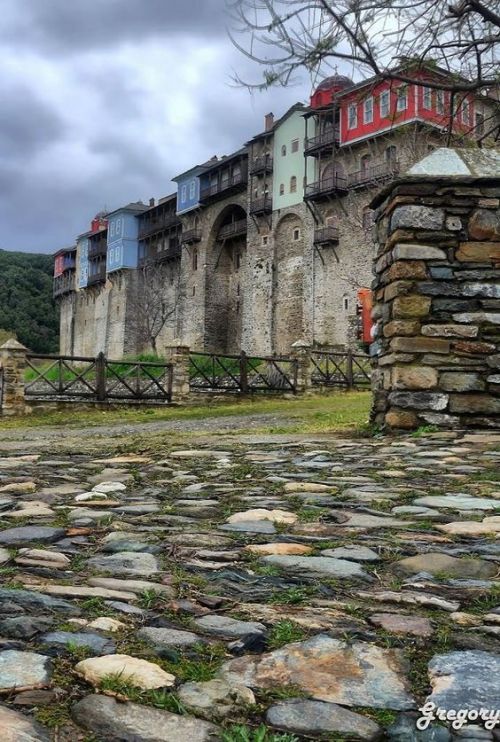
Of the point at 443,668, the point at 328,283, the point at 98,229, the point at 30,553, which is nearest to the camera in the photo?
the point at 443,668

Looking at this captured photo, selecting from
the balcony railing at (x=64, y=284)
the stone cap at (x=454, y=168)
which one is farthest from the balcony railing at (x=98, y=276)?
the stone cap at (x=454, y=168)

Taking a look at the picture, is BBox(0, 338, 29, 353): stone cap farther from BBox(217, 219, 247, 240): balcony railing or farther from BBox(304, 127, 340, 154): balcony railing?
BBox(217, 219, 247, 240): balcony railing

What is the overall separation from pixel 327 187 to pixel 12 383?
80.8 ft

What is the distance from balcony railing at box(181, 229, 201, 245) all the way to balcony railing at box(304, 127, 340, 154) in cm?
1076

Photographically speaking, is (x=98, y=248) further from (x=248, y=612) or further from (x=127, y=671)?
(x=127, y=671)

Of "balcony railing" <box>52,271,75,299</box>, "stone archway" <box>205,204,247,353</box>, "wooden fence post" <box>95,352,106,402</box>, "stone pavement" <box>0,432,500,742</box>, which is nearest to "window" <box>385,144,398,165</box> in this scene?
"stone archway" <box>205,204,247,353</box>

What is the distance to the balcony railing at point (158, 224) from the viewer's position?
48500 millimetres

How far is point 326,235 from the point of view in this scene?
115 feet

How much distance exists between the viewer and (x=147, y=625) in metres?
1.38

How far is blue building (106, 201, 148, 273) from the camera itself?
5147 cm

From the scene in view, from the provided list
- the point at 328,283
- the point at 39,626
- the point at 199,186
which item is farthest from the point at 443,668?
the point at 199,186

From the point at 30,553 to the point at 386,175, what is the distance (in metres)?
31.3

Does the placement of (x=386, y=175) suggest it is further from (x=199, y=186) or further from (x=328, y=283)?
(x=199, y=186)

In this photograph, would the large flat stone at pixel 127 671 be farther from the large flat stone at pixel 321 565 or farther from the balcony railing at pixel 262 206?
the balcony railing at pixel 262 206
